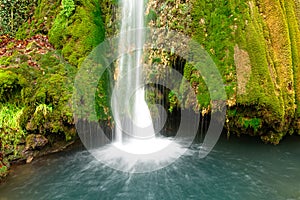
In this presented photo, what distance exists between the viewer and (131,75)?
354 inches

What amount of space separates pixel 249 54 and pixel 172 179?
437cm

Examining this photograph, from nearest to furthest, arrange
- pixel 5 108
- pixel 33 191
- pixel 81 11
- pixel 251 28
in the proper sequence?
1. pixel 33 191
2. pixel 5 108
3. pixel 251 28
4. pixel 81 11

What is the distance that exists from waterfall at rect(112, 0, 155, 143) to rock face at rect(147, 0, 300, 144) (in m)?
0.58

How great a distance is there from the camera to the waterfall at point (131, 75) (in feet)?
29.3

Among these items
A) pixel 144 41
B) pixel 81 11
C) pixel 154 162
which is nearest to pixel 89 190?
pixel 154 162

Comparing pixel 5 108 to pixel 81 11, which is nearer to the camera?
pixel 5 108

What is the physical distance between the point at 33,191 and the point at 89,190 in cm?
131

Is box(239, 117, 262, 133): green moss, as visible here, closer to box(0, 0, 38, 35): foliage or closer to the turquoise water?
the turquoise water

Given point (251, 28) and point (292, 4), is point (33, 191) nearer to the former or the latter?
point (251, 28)

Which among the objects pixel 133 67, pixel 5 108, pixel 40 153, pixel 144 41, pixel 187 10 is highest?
pixel 187 10

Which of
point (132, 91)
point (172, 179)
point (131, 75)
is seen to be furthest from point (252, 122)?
point (131, 75)

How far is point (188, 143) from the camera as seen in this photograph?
28.6ft

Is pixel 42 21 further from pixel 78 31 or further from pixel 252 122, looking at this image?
pixel 252 122

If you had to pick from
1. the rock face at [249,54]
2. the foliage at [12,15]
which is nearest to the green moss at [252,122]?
the rock face at [249,54]
